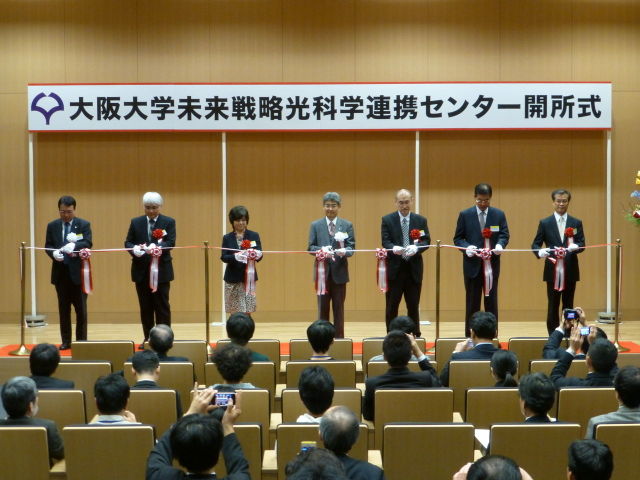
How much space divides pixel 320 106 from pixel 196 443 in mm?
7031

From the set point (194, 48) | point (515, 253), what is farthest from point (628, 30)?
point (194, 48)

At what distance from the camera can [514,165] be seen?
31.8 ft

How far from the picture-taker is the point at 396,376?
177 inches

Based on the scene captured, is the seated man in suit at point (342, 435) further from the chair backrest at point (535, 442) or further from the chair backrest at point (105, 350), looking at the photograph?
the chair backrest at point (105, 350)

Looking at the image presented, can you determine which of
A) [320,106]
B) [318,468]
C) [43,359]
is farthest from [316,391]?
[320,106]

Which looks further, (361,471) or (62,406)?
(62,406)

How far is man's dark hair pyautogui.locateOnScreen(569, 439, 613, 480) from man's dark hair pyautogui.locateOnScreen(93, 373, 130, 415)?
201 cm

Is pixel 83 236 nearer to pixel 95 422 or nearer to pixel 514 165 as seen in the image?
pixel 95 422

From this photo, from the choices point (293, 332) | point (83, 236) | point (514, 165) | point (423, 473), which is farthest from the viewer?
point (514, 165)

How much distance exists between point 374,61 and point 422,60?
0.57 m

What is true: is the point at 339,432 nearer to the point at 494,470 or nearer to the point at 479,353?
the point at 494,470

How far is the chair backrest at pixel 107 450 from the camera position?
3527 mm

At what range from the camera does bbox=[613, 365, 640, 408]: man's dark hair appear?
12.3 feet

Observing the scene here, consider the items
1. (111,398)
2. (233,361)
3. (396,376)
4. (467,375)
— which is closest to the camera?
(111,398)
